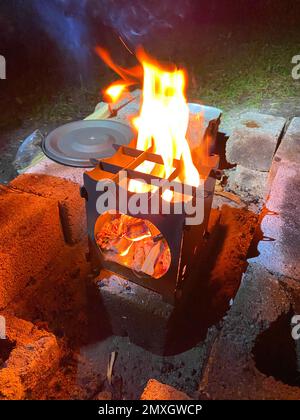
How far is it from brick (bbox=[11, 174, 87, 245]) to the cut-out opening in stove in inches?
20.5

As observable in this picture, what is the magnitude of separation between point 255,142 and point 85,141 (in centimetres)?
233

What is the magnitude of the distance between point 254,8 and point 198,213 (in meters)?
12.4

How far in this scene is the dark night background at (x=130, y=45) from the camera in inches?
297

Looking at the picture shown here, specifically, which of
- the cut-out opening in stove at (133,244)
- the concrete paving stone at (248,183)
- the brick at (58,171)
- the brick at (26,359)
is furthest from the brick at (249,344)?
the brick at (58,171)

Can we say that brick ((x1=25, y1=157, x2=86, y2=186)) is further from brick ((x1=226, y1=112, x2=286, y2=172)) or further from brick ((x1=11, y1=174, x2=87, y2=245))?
brick ((x1=226, y1=112, x2=286, y2=172))

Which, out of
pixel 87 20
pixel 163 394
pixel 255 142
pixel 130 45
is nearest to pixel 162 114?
pixel 255 142

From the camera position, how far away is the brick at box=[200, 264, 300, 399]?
1949mm

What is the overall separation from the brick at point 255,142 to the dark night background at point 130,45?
174 cm

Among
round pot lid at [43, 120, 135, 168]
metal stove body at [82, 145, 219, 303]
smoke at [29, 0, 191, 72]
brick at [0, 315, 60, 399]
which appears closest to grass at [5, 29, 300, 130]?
smoke at [29, 0, 191, 72]

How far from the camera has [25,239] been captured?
2.85 meters

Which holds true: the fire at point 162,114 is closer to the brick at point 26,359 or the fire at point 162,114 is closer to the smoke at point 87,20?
the brick at point 26,359

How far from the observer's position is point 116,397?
2746mm

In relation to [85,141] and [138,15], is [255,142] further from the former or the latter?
[138,15]
